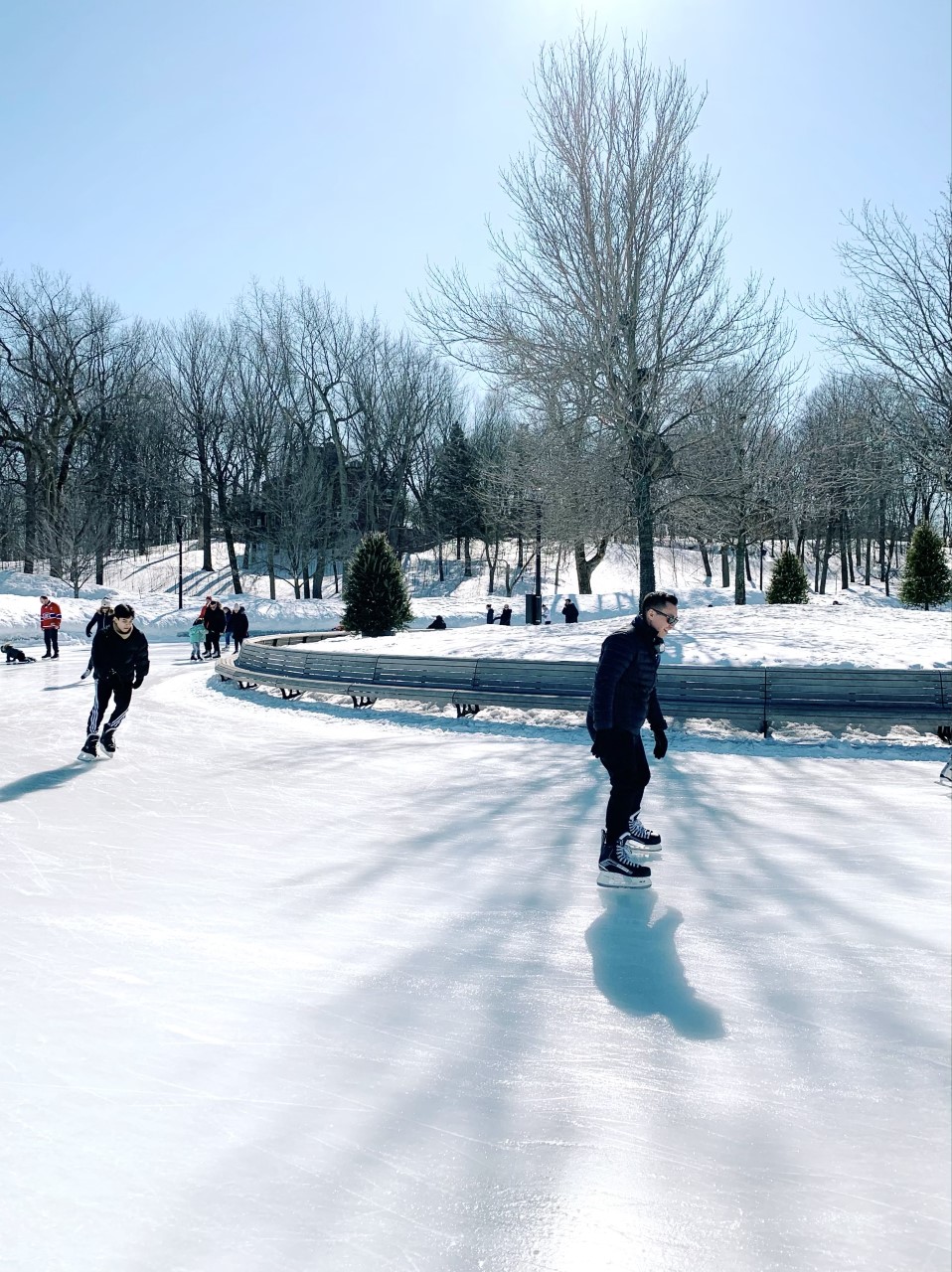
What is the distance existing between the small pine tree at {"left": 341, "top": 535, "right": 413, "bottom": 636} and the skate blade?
1748cm

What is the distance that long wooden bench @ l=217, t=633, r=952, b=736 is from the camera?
34.8ft

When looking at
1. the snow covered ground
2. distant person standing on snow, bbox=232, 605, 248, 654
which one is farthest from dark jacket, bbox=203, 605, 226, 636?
the snow covered ground

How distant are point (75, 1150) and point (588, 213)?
64.9ft

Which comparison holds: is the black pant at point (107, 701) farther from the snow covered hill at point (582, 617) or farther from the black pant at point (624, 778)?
the snow covered hill at point (582, 617)

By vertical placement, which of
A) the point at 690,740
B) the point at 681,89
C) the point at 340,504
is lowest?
the point at 690,740

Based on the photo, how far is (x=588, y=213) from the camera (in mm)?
19547

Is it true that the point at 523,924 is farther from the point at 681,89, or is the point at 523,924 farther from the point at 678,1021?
the point at 681,89

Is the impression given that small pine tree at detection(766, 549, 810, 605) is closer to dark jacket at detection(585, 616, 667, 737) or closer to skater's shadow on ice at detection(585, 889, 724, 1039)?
dark jacket at detection(585, 616, 667, 737)

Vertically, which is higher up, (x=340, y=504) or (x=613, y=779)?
(x=340, y=504)

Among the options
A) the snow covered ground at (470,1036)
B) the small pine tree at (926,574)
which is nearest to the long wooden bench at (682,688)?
the snow covered ground at (470,1036)

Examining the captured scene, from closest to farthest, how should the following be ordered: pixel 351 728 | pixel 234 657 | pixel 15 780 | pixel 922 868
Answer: pixel 922 868 → pixel 15 780 → pixel 351 728 → pixel 234 657

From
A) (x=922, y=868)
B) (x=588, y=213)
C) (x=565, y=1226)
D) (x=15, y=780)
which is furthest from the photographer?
(x=588, y=213)

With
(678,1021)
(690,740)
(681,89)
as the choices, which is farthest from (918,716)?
(681,89)

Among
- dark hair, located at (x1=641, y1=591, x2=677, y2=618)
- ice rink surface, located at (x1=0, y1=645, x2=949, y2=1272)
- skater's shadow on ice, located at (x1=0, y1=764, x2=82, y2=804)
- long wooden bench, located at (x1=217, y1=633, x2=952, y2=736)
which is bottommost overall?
skater's shadow on ice, located at (x1=0, y1=764, x2=82, y2=804)
